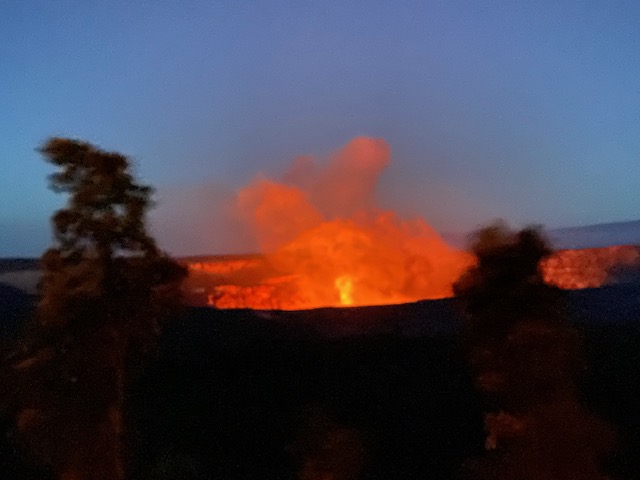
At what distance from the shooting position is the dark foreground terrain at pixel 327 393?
7.57 metres

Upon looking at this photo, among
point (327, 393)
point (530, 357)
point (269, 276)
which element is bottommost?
point (327, 393)

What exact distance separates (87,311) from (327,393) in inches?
187

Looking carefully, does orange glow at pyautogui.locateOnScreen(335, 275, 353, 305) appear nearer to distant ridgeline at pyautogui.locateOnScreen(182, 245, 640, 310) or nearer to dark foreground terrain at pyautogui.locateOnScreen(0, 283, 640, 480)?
distant ridgeline at pyautogui.locateOnScreen(182, 245, 640, 310)

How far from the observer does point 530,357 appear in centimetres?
533

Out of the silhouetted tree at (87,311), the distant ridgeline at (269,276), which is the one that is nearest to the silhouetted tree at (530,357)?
the silhouetted tree at (87,311)

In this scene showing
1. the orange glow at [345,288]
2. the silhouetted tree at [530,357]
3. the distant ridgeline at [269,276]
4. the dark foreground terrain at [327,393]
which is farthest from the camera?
the orange glow at [345,288]

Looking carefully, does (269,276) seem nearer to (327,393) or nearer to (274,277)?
(274,277)

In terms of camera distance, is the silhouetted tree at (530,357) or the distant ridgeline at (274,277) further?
the distant ridgeline at (274,277)

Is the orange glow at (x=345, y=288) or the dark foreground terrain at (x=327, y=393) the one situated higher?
the orange glow at (x=345, y=288)

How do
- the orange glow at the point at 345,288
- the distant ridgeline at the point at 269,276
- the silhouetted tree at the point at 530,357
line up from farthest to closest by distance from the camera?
the orange glow at the point at 345,288, the distant ridgeline at the point at 269,276, the silhouetted tree at the point at 530,357

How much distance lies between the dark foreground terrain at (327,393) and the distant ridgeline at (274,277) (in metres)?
2.93

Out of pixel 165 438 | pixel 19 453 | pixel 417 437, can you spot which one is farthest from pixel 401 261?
pixel 19 453

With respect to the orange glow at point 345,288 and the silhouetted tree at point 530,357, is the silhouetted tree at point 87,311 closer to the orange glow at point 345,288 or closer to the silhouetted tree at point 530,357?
the silhouetted tree at point 530,357

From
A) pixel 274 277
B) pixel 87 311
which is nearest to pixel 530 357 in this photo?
pixel 87 311
